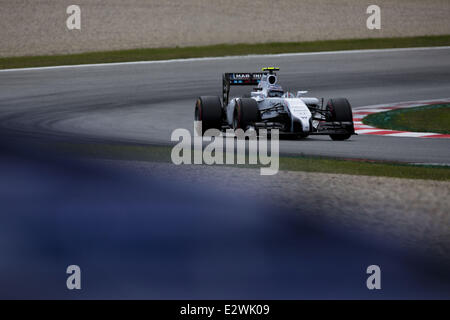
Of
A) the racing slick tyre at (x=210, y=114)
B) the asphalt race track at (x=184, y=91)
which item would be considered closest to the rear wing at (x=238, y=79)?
the racing slick tyre at (x=210, y=114)

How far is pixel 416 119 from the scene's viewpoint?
14.6 meters

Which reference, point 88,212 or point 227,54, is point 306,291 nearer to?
point 88,212

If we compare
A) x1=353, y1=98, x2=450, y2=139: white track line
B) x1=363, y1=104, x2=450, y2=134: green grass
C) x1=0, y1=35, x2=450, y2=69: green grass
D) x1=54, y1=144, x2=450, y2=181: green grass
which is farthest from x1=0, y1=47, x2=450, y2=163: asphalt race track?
x1=363, y1=104, x2=450, y2=134: green grass

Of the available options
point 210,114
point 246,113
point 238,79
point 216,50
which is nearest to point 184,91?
point 238,79

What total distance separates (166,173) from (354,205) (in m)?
2.23

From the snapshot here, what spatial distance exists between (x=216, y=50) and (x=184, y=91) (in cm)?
732

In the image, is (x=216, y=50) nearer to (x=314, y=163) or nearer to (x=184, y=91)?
(x=184, y=91)

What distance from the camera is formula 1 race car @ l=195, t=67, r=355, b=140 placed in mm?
11789

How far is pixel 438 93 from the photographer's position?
757 inches

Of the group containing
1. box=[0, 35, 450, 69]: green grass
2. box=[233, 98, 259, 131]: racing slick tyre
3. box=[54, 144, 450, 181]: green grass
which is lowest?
box=[54, 144, 450, 181]: green grass

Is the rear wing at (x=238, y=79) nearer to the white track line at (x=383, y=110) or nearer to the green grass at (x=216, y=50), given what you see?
the white track line at (x=383, y=110)

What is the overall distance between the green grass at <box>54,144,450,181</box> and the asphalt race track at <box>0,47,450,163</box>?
768 mm

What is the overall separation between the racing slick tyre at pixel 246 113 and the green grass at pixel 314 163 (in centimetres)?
173

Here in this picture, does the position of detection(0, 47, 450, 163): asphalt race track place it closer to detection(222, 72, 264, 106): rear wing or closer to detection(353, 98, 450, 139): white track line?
detection(353, 98, 450, 139): white track line
